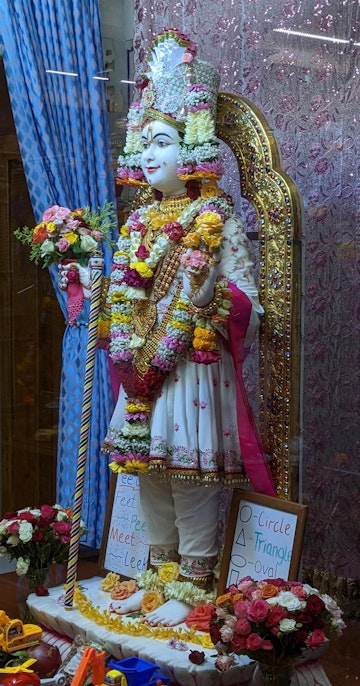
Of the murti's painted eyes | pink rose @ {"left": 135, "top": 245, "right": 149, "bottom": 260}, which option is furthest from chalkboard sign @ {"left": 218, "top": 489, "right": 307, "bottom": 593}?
the murti's painted eyes

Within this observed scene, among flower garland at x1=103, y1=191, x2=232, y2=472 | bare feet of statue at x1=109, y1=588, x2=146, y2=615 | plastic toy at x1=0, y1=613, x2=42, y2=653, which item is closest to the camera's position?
plastic toy at x1=0, y1=613, x2=42, y2=653

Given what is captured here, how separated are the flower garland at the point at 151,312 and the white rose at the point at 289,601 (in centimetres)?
64

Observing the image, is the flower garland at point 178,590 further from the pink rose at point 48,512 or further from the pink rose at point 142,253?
the pink rose at point 142,253

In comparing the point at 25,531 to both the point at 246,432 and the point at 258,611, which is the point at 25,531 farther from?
the point at 258,611

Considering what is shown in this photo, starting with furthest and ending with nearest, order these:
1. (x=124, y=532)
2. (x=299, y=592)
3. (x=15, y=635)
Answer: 1. (x=124, y=532)
2. (x=15, y=635)
3. (x=299, y=592)

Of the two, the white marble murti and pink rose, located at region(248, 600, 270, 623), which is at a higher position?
pink rose, located at region(248, 600, 270, 623)

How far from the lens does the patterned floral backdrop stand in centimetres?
322

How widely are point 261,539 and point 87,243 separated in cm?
→ 105

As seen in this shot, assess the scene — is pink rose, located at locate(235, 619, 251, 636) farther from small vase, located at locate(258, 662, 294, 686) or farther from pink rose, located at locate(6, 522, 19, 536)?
pink rose, located at locate(6, 522, 19, 536)

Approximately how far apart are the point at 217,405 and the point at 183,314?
0.97ft

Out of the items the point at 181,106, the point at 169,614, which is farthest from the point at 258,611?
the point at 181,106

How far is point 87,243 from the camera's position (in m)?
3.19

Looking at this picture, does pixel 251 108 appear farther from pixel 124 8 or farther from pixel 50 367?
pixel 50 367

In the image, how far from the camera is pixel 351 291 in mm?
3260
